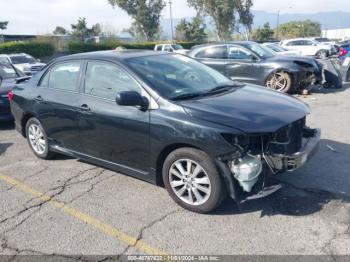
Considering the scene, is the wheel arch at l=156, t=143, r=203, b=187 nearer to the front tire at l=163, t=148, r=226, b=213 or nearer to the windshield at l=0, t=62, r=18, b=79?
the front tire at l=163, t=148, r=226, b=213

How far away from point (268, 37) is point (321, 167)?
191 feet

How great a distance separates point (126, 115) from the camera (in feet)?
13.6

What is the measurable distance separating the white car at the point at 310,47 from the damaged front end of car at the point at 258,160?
24360 millimetres

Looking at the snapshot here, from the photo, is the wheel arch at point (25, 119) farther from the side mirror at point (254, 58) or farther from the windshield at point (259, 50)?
the windshield at point (259, 50)

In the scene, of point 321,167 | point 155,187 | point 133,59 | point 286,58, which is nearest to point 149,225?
point 155,187

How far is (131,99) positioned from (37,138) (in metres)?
2.54

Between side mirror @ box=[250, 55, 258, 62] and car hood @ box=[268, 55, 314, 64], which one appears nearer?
car hood @ box=[268, 55, 314, 64]

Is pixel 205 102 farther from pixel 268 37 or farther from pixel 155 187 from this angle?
pixel 268 37

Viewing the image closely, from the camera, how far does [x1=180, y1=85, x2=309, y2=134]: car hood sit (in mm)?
3521

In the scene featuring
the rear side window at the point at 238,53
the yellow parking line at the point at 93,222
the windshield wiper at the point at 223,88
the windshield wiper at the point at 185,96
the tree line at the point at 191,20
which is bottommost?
the yellow parking line at the point at 93,222

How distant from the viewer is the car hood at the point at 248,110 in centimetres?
352

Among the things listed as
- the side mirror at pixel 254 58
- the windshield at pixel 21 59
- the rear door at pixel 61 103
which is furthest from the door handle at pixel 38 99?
the windshield at pixel 21 59

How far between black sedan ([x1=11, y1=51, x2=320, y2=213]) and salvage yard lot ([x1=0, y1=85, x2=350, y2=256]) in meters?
0.27

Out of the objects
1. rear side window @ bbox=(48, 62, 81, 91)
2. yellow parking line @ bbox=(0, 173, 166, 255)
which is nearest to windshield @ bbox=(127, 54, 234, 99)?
rear side window @ bbox=(48, 62, 81, 91)
